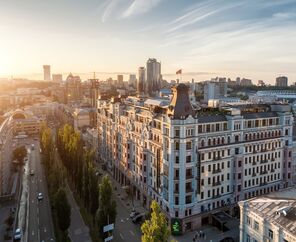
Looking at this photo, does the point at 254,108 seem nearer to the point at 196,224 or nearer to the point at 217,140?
the point at 217,140

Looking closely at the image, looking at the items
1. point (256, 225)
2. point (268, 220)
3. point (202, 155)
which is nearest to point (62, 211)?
point (202, 155)

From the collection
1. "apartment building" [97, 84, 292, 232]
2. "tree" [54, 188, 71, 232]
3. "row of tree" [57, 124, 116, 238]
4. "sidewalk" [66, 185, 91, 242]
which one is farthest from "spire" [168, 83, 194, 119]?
"sidewalk" [66, 185, 91, 242]

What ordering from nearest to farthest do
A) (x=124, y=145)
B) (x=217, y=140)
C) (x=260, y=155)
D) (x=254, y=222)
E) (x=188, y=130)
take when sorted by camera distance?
1. (x=254, y=222)
2. (x=188, y=130)
3. (x=217, y=140)
4. (x=260, y=155)
5. (x=124, y=145)

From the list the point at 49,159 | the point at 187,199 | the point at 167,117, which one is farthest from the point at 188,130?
the point at 49,159

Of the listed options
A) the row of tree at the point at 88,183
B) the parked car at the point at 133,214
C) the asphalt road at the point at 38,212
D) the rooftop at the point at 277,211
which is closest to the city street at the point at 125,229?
the parked car at the point at 133,214

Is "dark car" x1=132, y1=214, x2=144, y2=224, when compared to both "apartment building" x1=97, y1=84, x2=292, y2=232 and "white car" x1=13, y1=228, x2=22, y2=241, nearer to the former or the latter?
"apartment building" x1=97, y1=84, x2=292, y2=232

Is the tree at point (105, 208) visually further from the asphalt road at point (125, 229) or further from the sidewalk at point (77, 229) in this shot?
the sidewalk at point (77, 229)
